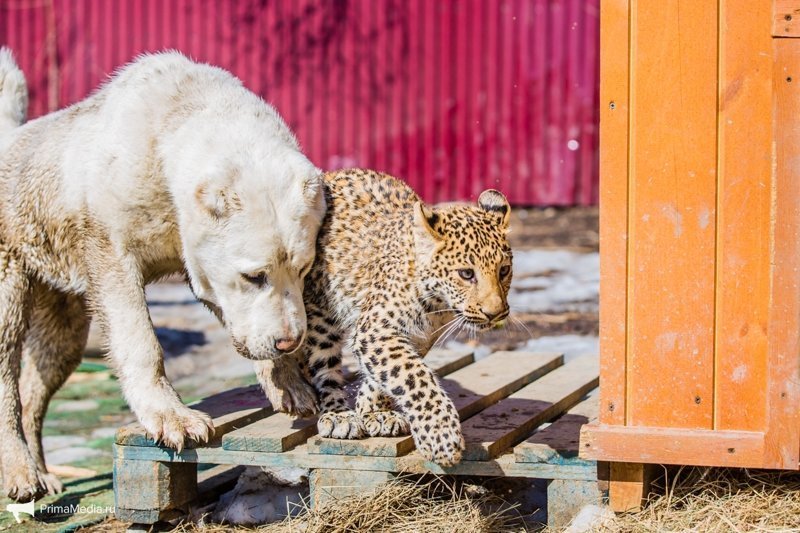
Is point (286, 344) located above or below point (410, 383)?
above

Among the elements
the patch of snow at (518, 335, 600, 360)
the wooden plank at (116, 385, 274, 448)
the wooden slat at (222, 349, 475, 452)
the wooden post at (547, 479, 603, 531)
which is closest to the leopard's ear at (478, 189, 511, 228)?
the wooden post at (547, 479, 603, 531)

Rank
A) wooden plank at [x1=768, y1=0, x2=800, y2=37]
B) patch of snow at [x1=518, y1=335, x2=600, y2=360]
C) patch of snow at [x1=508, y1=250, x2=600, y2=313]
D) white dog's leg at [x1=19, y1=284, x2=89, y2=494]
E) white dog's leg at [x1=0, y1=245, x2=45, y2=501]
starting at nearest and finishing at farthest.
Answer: wooden plank at [x1=768, y1=0, x2=800, y2=37], white dog's leg at [x1=0, y1=245, x2=45, y2=501], white dog's leg at [x1=19, y1=284, x2=89, y2=494], patch of snow at [x1=518, y1=335, x2=600, y2=360], patch of snow at [x1=508, y1=250, x2=600, y2=313]

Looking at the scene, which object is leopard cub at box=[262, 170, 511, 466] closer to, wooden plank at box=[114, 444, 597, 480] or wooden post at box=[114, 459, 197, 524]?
wooden plank at box=[114, 444, 597, 480]

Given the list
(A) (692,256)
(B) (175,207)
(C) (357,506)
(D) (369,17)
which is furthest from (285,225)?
(D) (369,17)

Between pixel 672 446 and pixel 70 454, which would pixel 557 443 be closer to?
pixel 672 446

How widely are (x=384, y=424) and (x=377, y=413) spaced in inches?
2.6

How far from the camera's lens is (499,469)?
14.3ft

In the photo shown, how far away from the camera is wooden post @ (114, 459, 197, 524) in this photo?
4.71 meters

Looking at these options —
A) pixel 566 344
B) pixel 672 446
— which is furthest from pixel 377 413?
pixel 566 344

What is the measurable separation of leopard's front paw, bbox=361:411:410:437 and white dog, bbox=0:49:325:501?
0.46 m

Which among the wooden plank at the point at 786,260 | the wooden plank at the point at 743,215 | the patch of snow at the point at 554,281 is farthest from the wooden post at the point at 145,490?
the patch of snow at the point at 554,281

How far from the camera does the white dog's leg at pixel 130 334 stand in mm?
4820

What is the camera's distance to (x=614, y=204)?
414 centimetres

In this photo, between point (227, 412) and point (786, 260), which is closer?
point (786, 260)
